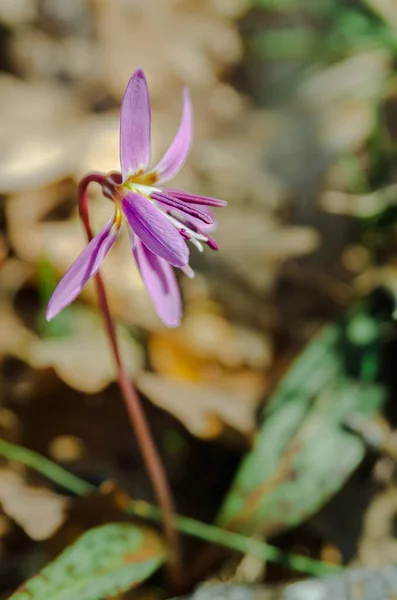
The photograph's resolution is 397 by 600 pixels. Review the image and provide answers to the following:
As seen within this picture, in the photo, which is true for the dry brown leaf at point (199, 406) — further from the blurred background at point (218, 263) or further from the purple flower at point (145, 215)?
the purple flower at point (145, 215)

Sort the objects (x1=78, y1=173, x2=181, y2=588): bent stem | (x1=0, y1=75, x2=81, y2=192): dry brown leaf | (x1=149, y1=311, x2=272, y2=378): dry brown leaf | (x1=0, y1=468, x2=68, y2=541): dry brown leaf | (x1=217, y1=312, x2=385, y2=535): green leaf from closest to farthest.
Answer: (x1=78, y1=173, x2=181, y2=588): bent stem → (x1=0, y1=468, x2=68, y2=541): dry brown leaf → (x1=217, y1=312, x2=385, y2=535): green leaf → (x1=149, y1=311, x2=272, y2=378): dry brown leaf → (x1=0, y1=75, x2=81, y2=192): dry brown leaf

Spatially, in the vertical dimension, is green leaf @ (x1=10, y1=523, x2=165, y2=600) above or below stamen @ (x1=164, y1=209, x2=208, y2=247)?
below

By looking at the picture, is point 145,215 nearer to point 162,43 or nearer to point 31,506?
point 31,506

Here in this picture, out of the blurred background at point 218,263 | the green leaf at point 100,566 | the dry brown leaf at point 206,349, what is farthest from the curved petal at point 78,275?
the dry brown leaf at point 206,349

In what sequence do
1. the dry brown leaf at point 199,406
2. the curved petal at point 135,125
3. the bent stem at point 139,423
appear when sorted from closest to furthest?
the curved petal at point 135,125 → the bent stem at point 139,423 → the dry brown leaf at point 199,406

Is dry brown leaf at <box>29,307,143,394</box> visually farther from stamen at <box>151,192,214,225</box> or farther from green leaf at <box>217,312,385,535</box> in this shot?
stamen at <box>151,192,214,225</box>

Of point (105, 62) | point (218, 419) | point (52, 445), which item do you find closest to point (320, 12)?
point (105, 62)

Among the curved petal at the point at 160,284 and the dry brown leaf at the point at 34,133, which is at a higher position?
the dry brown leaf at the point at 34,133

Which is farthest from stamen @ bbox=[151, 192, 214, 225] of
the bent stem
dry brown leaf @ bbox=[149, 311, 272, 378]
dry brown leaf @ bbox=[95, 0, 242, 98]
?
dry brown leaf @ bbox=[95, 0, 242, 98]
